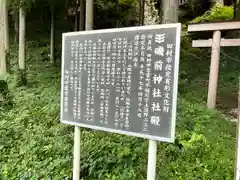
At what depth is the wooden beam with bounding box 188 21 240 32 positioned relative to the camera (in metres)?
7.84

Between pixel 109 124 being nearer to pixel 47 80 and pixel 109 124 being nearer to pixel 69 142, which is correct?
pixel 69 142

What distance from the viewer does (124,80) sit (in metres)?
4.13

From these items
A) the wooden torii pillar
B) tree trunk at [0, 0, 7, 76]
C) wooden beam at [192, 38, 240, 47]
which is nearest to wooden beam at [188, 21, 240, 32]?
the wooden torii pillar

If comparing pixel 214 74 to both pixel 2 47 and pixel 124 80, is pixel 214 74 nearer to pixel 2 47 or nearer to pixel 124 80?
pixel 124 80

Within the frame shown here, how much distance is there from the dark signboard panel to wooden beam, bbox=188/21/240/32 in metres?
4.49

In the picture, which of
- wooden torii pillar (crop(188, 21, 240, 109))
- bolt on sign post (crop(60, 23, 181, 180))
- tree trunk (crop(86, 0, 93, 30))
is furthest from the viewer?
tree trunk (crop(86, 0, 93, 30))

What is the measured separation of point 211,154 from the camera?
5.23 meters

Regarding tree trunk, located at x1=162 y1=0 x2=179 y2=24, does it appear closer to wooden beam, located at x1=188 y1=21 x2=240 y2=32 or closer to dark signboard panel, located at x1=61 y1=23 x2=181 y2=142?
wooden beam, located at x1=188 y1=21 x2=240 y2=32

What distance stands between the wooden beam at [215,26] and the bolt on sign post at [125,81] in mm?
4483

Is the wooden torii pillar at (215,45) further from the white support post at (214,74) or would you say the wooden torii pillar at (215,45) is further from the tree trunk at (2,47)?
the tree trunk at (2,47)

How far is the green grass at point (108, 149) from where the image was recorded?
16.2 ft

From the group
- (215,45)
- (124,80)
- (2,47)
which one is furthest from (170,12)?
(2,47)

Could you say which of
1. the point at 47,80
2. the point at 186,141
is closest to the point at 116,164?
the point at 186,141

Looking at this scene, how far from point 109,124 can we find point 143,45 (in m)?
1.19
